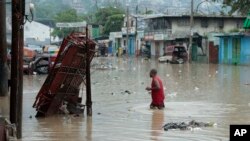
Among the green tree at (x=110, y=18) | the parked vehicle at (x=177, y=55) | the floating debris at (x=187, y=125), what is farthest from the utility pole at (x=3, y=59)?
the green tree at (x=110, y=18)

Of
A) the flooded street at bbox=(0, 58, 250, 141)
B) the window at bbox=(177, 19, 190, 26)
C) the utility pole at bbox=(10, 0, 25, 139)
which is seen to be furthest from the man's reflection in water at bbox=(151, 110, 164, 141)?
the window at bbox=(177, 19, 190, 26)

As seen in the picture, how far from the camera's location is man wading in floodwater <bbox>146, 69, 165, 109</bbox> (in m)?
14.9

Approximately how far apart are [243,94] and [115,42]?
7919 centimetres

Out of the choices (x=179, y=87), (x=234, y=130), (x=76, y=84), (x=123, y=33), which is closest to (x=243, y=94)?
(x=179, y=87)

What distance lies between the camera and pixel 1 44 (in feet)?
64.1

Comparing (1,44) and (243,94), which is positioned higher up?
(1,44)

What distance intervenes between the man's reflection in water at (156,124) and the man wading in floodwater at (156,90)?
457mm

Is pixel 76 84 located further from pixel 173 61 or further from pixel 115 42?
pixel 115 42

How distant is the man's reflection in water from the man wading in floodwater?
1.50 ft

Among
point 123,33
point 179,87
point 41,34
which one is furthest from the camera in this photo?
point 41,34

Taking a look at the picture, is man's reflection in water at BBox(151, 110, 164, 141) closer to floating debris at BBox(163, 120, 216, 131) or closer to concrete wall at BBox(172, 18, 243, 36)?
floating debris at BBox(163, 120, 216, 131)

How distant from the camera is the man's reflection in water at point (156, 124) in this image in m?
10.7

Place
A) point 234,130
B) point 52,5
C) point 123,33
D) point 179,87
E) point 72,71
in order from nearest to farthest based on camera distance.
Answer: point 234,130
point 72,71
point 179,87
point 123,33
point 52,5

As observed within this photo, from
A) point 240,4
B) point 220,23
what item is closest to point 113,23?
point 220,23
